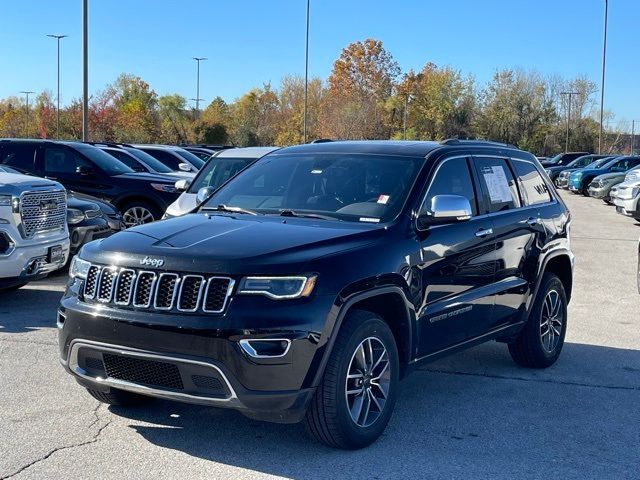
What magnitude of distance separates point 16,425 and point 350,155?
281 centimetres

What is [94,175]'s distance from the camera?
1355 cm

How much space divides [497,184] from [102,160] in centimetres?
922

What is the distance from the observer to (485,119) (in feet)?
235

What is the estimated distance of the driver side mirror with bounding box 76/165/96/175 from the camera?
1337cm

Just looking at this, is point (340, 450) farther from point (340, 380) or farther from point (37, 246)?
point (37, 246)

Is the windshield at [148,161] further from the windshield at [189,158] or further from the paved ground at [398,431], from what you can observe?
the paved ground at [398,431]

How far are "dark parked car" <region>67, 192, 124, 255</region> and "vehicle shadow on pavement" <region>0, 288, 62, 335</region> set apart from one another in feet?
3.24

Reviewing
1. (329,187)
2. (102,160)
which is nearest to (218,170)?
(102,160)

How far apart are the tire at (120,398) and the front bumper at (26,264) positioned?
136 inches

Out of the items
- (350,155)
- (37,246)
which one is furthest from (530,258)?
(37,246)

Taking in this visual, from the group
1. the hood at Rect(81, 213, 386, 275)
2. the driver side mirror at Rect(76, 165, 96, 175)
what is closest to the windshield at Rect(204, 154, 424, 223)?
the hood at Rect(81, 213, 386, 275)

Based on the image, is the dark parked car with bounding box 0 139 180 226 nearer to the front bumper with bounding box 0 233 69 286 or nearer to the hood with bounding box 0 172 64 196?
the hood with bounding box 0 172 64 196

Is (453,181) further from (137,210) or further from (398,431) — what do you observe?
(137,210)

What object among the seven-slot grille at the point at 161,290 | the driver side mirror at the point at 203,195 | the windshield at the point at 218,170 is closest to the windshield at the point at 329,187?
the driver side mirror at the point at 203,195
